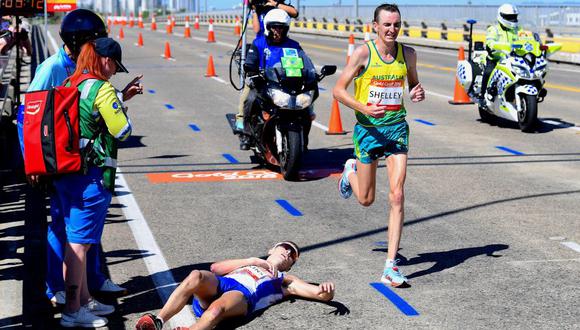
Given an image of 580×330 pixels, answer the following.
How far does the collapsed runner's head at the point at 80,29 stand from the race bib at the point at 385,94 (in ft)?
7.04

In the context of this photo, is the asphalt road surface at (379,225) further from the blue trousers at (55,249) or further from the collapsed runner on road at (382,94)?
the collapsed runner on road at (382,94)

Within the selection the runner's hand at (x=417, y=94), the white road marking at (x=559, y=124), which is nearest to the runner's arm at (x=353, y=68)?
the runner's hand at (x=417, y=94)

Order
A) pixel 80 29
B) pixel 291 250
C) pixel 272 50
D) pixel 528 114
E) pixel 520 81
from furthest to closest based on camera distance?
pixel 520 81
pixel 528 114
pixel 272 50
pixel 291 250
pixel 80 29

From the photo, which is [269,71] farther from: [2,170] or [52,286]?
[52,286]

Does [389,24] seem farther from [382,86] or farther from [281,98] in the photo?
[281,98]

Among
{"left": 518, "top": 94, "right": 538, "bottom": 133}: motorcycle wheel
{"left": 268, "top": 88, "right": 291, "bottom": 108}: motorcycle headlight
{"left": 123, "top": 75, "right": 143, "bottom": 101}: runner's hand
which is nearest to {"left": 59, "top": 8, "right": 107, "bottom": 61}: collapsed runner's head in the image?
{"left": 123, "top": 75, "right": 143, "bottom": 101}: runner's hand

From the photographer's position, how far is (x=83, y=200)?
21.4ft

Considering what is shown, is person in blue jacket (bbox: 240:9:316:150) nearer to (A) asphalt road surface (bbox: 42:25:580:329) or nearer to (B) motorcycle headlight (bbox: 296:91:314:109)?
(B) motorcycle headlight (bbox: 296:91:314:109)

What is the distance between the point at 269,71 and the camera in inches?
480

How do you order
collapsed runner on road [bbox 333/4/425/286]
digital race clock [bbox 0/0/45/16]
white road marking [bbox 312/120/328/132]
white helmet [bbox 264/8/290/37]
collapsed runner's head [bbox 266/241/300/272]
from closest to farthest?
collapsed runner's head [bbox 266/241/300/272]
collapsed runner on road [bbox 333/4/425/286]
white helmet [bbox 264/8/290/37]
digital race clock [bbox 0/0/45/16]
white road marking [bbox 312/120/328/132]

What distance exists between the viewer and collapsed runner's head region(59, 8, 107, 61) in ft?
22.8

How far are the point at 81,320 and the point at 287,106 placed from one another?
230 inches

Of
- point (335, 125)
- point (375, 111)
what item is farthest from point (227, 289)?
point (335, 125)

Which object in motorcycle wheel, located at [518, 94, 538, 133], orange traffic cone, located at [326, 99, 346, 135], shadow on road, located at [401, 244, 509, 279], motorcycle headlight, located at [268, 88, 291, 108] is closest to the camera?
shadow on road, located at [401, 244, 509, 279]
